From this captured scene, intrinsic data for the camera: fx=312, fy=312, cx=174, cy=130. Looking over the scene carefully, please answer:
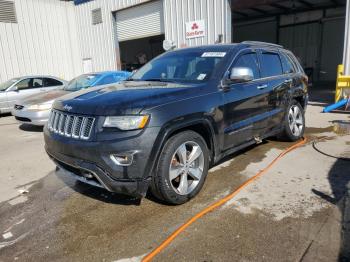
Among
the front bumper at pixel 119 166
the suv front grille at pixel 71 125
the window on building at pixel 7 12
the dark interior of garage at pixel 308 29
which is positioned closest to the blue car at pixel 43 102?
the suv front grille at pixel 71 125

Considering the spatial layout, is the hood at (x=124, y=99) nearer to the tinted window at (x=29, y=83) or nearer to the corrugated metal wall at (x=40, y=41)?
the tinted window at (x=29, y=83)

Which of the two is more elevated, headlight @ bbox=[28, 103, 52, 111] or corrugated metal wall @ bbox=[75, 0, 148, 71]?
corrugated metal wall @ bbox=[75, 0, 148, 71]

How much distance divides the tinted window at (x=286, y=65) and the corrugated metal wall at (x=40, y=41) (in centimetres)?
1457

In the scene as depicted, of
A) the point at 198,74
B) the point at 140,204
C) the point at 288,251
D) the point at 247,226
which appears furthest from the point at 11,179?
the point at 288,251

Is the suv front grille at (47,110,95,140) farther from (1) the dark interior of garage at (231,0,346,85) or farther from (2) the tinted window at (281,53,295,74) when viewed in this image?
(1) the dark interior of garage at (231,0,346,85)

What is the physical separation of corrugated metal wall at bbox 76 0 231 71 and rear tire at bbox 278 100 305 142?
6.43 metres

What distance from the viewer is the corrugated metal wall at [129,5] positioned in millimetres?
11625

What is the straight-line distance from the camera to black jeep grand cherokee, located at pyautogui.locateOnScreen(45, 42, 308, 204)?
118 inches

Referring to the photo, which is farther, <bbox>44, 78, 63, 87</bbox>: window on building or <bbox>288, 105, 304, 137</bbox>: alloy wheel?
<bbox>44, 78, 63, 87</bbox>: window on building

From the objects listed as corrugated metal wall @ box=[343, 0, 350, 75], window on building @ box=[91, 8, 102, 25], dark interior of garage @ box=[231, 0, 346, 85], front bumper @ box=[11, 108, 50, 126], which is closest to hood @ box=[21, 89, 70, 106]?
front bumper @ box=[11, 108, 50, 126]

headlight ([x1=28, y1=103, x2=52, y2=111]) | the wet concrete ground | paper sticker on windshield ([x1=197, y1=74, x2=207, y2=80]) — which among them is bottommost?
the wet concrete ground

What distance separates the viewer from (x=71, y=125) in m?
3.33

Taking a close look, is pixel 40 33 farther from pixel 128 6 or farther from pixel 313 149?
pixel 313 149

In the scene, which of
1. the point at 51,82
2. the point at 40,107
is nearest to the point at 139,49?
the point at 51,82
